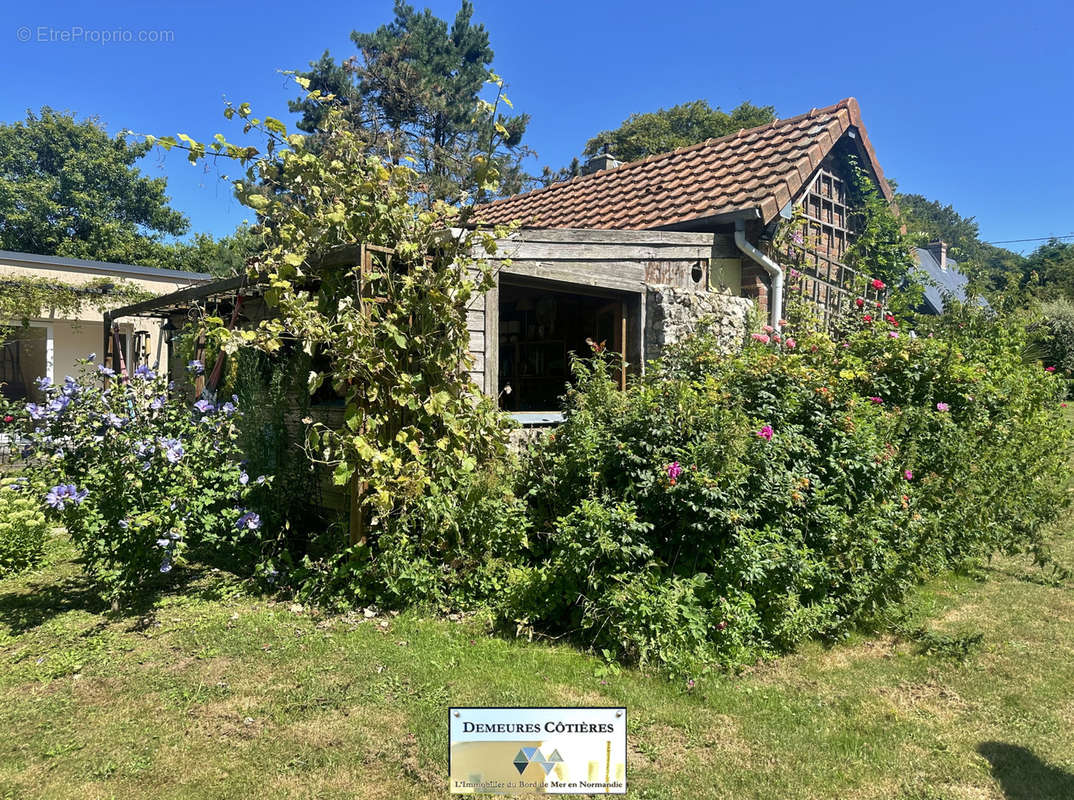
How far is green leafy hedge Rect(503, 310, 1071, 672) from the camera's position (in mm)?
3910

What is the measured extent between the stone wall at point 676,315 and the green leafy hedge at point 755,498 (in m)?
0.69

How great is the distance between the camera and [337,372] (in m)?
4.38

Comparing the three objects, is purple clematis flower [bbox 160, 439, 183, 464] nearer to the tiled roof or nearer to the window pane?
the tiled roof

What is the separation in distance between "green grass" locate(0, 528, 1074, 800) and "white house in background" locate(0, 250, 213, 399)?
9.92 meters

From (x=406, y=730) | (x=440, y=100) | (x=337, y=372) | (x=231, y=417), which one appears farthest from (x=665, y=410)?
(x=440, y=100)

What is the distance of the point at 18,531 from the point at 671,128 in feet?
102

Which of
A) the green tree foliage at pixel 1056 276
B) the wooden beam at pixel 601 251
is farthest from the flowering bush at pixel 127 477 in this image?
the green tree foliage at pixel 1056 276

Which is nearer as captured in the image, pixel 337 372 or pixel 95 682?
pixel 95 682

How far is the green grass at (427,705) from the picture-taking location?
278cm

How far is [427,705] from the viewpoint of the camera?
332 cm

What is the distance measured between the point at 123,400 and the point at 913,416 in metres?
5.88

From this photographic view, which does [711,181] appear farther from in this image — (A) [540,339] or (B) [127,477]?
(B) [127,477]

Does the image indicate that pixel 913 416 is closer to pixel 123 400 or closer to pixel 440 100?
pixel 123 400

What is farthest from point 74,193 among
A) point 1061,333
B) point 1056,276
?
point 1056,276
